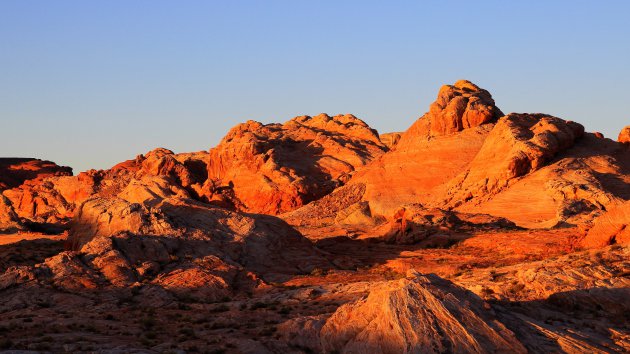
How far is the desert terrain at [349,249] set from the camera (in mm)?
21547

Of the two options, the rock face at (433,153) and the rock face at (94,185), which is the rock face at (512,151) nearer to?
Answer: the rock face at (433,153)

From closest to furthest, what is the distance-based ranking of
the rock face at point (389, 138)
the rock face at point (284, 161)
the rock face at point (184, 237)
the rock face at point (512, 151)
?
the rock face at point (184, 237) → the rock face at point (512, 151) → the rock face at point (284, 161) → the rock face at point (389, 138)

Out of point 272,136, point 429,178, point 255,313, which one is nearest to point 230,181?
point 272,136

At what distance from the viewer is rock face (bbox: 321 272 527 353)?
19.4m

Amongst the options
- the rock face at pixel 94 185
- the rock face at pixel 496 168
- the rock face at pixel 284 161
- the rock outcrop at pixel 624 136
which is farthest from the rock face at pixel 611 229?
the rock face at pixel 94 185

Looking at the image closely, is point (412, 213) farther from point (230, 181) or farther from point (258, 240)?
point (230, 181)

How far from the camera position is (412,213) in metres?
53.2

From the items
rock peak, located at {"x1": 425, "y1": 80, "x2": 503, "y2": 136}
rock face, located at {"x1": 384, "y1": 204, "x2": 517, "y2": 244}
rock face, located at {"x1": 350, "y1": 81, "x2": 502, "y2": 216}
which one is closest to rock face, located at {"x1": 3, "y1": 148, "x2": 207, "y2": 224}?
rock face, located at {"x1": 350, "y1": 81, "x2": 502, "y2": 216}

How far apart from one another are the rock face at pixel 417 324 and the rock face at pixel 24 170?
87.8 metres

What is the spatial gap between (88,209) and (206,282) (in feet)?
34.0

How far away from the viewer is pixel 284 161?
85562mm

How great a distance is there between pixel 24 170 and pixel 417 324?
328 feet

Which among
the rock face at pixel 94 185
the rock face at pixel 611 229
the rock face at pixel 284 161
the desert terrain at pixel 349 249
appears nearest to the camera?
the desert terrain at pixel 349 249

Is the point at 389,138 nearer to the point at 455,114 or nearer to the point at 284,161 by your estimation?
the point at 284,161
